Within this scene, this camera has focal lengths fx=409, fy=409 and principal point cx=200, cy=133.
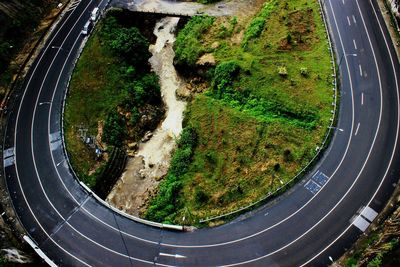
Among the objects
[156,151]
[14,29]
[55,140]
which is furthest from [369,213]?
[14,29]

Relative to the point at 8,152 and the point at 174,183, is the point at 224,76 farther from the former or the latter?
the point at 8,152

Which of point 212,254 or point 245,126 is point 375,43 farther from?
point 212,254

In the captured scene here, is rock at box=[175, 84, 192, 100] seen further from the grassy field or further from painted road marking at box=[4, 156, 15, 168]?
painted road marking at box=[4, 156, 15, 168]

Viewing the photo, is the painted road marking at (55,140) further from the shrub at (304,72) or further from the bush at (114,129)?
the shrub at (304,72)

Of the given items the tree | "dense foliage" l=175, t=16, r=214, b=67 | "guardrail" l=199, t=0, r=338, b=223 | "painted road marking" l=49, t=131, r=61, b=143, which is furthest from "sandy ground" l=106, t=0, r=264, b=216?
"guardrail" l=199, t=0, r=338, b=223

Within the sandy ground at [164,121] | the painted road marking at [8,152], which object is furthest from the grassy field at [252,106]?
the painted road marking at [8,152]
